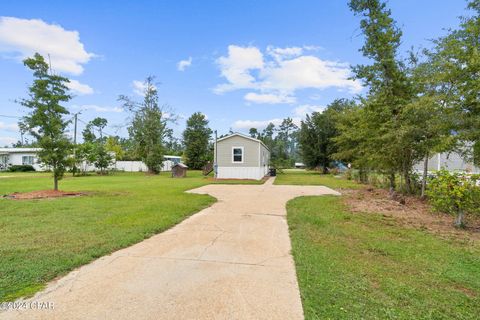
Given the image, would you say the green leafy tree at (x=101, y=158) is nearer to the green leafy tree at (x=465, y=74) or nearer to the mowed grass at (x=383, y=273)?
the mowed grass at (x=383, y=273)

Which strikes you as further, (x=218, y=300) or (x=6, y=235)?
(x=6, y=235)

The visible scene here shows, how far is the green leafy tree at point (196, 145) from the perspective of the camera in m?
36.4

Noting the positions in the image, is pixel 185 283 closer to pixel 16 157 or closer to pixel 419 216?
pixel 419 216

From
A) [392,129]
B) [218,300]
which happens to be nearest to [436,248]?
[218,300]

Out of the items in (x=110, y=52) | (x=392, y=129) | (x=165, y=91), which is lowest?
(x=392, y=129)

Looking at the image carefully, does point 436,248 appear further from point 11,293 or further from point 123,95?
point 123,95

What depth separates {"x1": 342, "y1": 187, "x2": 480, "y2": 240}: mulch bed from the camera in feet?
16.3

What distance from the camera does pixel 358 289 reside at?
257 centimetres

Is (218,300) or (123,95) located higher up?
(123,95)

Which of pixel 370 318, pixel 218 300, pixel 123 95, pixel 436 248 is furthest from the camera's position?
pixel 123 95

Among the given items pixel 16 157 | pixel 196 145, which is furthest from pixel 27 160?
pixel 196 145

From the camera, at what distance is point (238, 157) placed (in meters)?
18.4

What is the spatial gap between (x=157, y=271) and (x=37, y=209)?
230 inches

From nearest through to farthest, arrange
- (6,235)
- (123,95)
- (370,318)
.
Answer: (370,318) → (6,235) → (123,95)
